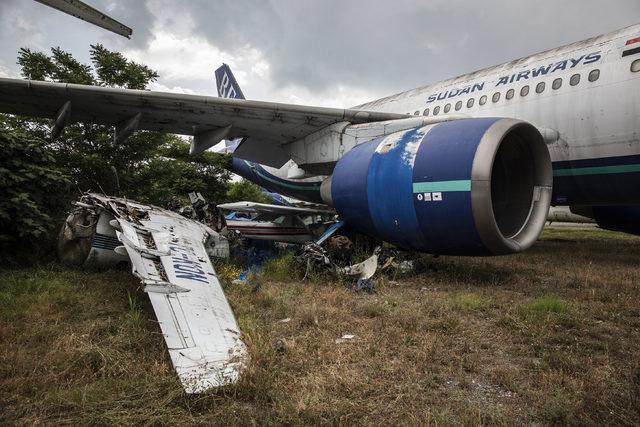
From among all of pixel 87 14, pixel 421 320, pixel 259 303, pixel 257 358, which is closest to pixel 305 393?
pixel 257 358

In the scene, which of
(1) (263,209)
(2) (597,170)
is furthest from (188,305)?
(1) (263,209)

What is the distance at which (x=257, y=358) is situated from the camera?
2465 mm

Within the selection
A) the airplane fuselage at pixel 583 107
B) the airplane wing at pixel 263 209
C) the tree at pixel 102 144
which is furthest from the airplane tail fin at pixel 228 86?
the airplane fuselage at pixel 583 107

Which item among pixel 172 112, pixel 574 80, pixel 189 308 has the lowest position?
pixel 189 308

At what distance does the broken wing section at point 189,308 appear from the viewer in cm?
225

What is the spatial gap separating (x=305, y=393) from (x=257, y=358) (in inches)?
18.8

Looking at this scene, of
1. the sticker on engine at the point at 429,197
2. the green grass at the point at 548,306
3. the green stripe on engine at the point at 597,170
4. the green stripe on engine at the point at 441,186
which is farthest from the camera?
the green stripe on engine at the point at 597,170

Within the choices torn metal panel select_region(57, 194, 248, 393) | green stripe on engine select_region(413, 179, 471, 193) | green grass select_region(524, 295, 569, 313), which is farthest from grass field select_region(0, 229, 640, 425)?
green stripe on engine select_region(413, 179, 471, 193)

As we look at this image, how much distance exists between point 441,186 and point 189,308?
305cm

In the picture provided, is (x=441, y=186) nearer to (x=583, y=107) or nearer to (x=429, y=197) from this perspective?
(x=429, y=197)

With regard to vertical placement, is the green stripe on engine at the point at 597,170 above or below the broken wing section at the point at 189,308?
above

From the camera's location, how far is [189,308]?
291cm

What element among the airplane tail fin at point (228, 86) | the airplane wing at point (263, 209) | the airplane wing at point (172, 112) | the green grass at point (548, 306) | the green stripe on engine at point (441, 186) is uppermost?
the airplane tail fin at point (228, 86)

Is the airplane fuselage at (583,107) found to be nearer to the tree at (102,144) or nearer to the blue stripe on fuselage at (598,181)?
the blue stripe on fuselage at (598,181)
